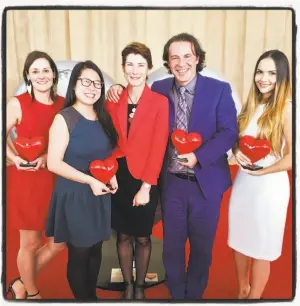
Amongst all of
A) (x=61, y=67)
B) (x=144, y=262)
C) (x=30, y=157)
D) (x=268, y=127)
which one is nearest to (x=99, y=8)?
(x=61, y=67)

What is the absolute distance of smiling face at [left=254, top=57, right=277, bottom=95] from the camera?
1.90 meters

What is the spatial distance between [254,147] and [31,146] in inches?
37.2

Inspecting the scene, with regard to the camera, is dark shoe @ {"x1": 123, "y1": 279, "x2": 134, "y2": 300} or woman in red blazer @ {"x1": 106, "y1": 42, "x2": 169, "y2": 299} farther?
dark shoe @ {"x1": 123, "y1": 279, "x2": 134, "y2": 300}

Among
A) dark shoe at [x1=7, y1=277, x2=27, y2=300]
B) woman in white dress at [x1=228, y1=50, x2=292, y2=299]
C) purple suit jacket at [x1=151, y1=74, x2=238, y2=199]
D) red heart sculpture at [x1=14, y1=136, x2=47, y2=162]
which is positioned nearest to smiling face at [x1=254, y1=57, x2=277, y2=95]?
woman in white dress at [x1=228, y1=50, x2=292, y2=299]

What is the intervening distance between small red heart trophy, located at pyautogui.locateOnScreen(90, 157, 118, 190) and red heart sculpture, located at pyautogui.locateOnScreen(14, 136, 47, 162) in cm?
23

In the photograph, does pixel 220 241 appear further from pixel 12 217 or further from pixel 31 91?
pixel 31 91

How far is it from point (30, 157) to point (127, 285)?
0.71 m

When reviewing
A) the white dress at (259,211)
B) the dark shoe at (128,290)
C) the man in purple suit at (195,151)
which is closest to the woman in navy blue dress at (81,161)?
the man in purple suit at (195,151)

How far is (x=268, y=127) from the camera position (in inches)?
75.0

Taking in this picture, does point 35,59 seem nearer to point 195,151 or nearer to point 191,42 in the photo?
point 191,42

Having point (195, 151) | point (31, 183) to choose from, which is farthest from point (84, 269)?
point (195, 151)

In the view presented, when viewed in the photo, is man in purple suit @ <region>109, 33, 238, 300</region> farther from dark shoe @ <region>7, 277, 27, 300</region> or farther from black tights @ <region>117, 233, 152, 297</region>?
dark shoe @ <region>7, 277, 27, 300</region>

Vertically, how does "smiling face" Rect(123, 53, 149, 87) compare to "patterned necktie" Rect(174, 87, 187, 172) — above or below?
above

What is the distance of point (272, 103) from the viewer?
191 cm
